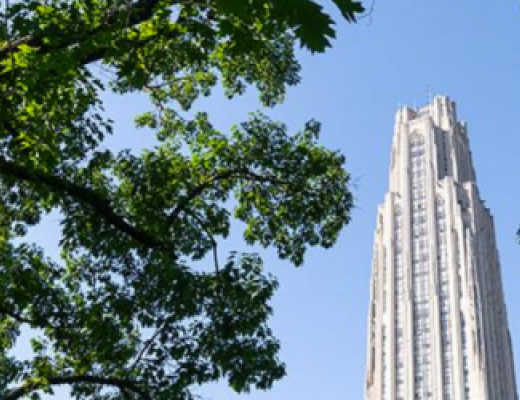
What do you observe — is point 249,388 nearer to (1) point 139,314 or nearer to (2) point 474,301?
(1) point 139,314

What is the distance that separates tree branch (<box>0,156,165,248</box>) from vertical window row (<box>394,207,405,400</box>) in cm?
8800

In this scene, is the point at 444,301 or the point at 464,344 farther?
the point at 444,301

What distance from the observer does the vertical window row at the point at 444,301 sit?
9181 centimetres

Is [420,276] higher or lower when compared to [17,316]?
higher

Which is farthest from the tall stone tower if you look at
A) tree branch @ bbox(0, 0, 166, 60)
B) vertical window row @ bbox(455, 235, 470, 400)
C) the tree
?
tree branch @ bbox(0, 0, 166, 60)

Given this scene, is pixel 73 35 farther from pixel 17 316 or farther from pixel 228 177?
pixel 17 316

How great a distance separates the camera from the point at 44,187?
33.3 ft

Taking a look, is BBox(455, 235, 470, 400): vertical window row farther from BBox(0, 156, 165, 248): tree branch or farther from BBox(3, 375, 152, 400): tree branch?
BBox(0, 156, 165, 248): tree branch

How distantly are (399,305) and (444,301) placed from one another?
5933mm

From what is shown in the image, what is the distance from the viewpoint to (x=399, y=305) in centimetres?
9925

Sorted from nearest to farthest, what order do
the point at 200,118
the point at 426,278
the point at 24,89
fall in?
1. the point at 24,89
2. the point at 200,118
3. the point at 426,278

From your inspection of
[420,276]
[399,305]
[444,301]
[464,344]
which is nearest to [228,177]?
[464,344]

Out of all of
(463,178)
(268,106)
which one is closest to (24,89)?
(268,106)

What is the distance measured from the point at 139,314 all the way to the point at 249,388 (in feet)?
6.44
